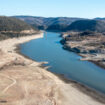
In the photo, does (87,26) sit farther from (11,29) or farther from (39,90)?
(39,90)

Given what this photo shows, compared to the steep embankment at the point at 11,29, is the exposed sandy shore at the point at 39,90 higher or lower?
lower

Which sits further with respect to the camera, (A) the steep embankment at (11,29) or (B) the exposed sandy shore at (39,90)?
(A) the steep embankment at (11,29)

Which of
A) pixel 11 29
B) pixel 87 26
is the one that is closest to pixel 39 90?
pixel 11 29

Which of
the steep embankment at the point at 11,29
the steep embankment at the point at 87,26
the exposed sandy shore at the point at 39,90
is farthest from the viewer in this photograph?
the steep embankment at the point at 87,26

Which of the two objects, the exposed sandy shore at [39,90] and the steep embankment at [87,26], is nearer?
the exposed sandy shore at [39,90]

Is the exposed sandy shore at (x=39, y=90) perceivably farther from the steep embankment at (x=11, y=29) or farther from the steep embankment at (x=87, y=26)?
the steep embankment at (x=87, y=26)

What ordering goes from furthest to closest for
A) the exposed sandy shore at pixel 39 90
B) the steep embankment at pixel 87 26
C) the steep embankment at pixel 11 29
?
1. the steep embankment at pixel 87 26
2. the steep embankment at pixel 11 29
3. the exposed sandy shore at pixel 39 90

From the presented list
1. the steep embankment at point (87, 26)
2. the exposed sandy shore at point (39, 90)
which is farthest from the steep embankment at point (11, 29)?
the steep embankment at point (87, 26)

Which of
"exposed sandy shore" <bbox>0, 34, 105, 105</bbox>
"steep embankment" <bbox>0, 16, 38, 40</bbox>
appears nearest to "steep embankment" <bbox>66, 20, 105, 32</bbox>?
"steep embankment" <bbox>0, 16, 38, 40</bbox>

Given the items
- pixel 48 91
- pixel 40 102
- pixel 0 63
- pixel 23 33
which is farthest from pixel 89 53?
pixel 23 33
